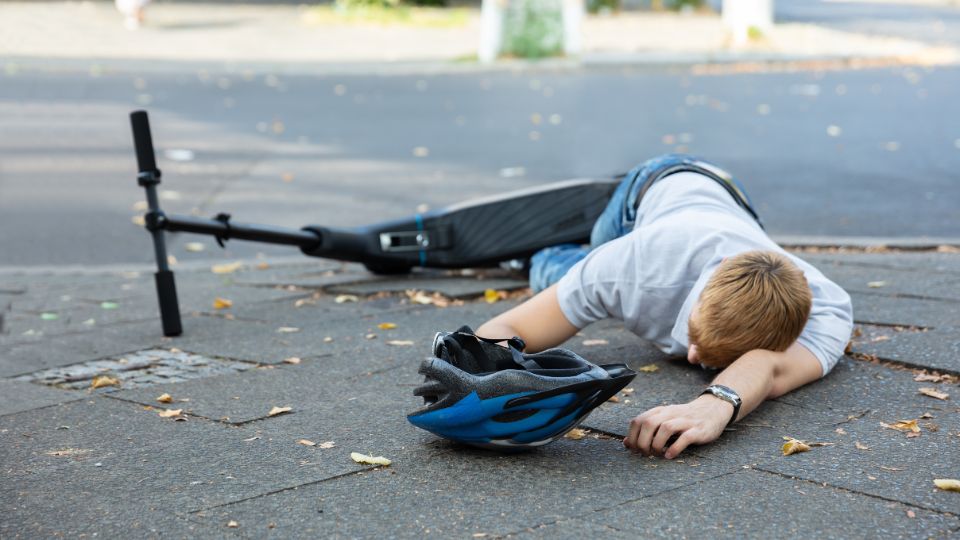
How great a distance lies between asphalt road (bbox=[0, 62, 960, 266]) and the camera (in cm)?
661

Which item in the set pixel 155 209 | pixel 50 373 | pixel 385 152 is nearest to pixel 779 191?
pixel 385 152

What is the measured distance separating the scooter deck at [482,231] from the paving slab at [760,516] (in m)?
2.15

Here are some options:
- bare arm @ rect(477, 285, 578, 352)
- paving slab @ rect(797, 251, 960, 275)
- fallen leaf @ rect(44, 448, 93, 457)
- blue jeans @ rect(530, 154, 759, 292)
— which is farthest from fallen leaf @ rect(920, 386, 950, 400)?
fallen leaf @ rect(44, 448, 93, 457)

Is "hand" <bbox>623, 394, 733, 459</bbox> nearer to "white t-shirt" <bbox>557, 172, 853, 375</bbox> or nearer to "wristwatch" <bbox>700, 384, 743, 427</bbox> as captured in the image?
"wristwatch" <bbox>700, 384, 743, 427</bbox>

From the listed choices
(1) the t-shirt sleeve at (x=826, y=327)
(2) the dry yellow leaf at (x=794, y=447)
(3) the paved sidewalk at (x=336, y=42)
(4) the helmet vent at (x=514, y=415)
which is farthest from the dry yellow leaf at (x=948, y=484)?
(3) the paved sidewalk at (x=336, y=42)

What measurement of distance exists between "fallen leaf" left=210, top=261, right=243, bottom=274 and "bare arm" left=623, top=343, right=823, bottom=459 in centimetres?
305

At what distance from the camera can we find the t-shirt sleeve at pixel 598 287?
315cm

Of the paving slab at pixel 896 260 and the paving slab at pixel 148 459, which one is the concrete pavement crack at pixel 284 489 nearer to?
the paving slab at pixel 148 459

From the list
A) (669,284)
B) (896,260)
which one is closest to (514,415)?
(669,284)

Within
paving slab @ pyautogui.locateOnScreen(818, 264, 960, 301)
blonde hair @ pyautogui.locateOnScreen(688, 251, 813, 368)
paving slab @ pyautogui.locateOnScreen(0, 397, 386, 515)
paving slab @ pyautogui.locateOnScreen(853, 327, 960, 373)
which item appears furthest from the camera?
paving slab @ pyautogui.locateOnScreen(818, 264, 960, 301)

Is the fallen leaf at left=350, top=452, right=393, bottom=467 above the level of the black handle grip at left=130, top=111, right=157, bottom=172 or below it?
below

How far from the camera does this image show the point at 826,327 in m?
3.22

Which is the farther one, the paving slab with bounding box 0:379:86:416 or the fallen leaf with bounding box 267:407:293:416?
the paving slab with bounding box 0:379:86:416

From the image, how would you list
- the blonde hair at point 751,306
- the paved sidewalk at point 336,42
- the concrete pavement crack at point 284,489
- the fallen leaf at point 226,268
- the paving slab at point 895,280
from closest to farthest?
the concrete pavement crack at point 284,489 → the blonde hair at point 751,306 → the paving slab at point 895,280 → the fallen leaf at point 226,268 → the paved sidewalk at point 336,42
